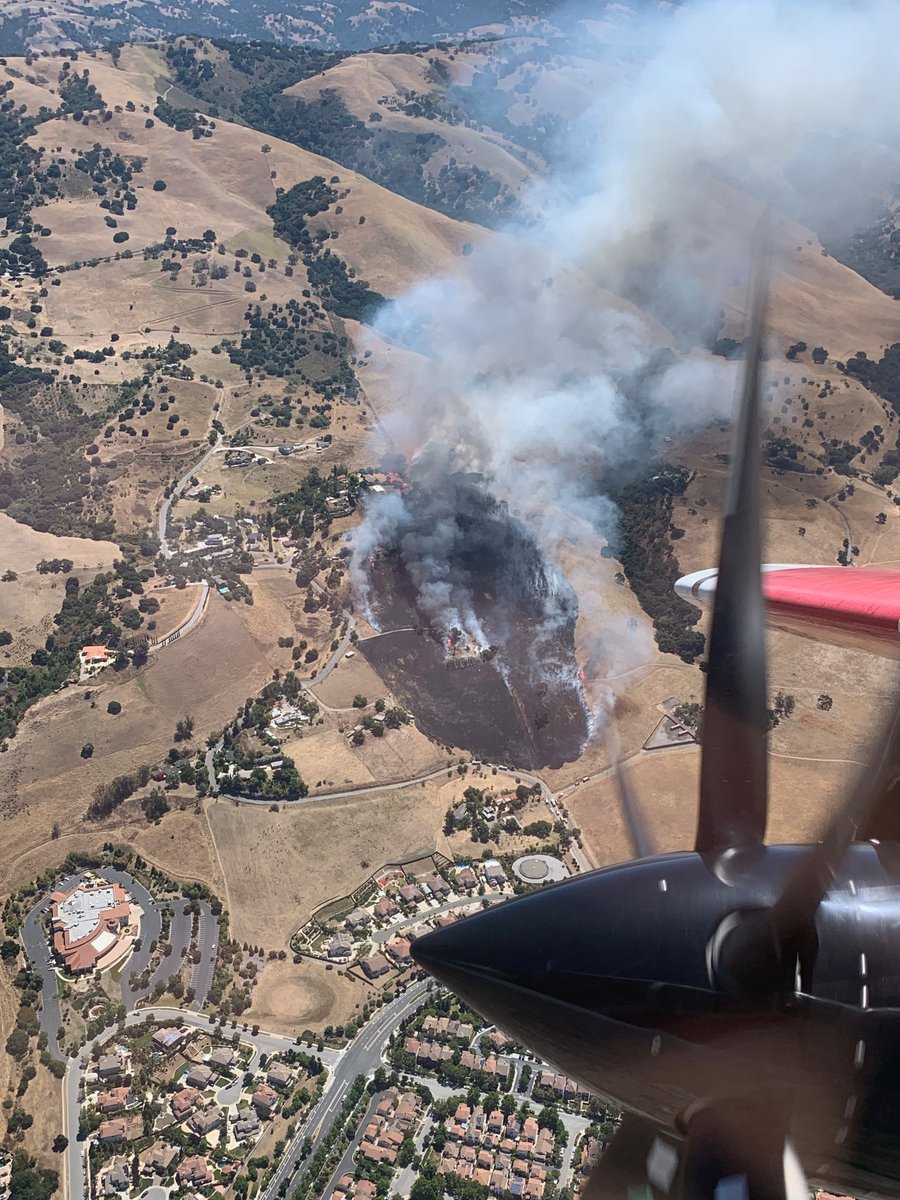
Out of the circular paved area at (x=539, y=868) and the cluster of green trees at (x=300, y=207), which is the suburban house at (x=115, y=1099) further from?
the cluster of green trees at (x=300, y=207)

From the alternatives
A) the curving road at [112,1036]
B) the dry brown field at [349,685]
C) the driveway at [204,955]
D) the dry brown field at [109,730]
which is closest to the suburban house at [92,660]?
the dry brown field at [109,730]

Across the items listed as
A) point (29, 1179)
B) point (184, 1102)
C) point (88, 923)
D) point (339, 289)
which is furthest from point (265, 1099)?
point (339, 289)

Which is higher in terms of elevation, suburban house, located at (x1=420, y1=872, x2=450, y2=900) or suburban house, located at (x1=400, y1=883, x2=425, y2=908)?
suburban house, located at (x1=420, y1=872, x2=450, y2=900)

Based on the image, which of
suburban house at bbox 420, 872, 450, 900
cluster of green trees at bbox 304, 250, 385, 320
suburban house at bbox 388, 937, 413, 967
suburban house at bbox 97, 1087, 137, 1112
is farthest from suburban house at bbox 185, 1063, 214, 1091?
cluster of green trees at bbox 304, 250, 385, 320

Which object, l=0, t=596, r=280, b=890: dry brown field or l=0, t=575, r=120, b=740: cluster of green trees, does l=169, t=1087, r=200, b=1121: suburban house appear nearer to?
l=0, t=596, r=280, b=890: dry brown field

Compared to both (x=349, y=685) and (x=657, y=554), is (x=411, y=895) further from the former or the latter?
(x=657, y=554)
